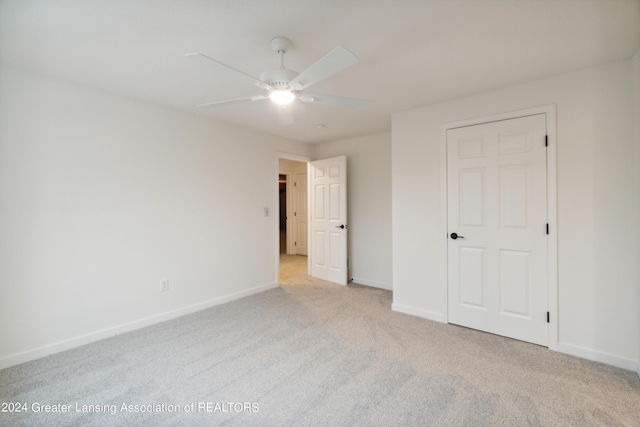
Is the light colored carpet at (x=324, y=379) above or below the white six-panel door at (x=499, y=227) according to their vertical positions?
below

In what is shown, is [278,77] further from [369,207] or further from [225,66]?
[369,207]

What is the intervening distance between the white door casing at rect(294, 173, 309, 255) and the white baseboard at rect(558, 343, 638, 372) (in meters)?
5.22

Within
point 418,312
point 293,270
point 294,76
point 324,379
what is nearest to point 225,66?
point 294,76

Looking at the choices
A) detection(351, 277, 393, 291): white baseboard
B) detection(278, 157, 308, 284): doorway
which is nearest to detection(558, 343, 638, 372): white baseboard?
detection(351, 277, 393, 291): white baseboard

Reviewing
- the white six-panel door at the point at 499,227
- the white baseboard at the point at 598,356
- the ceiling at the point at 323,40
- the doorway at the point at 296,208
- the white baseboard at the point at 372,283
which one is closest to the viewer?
the ceiling at the point at 323,40

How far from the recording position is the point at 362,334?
273 centimetres

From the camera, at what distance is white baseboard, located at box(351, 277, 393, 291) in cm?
421

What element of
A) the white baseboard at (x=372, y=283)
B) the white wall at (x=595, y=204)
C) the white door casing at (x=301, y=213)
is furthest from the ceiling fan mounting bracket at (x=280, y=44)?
the white door casing at (x=301, y=213)

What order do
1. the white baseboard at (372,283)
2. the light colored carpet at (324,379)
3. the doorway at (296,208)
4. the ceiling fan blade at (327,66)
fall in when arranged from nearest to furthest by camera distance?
the ceiling fan blade at (327,66), the light colored carpet at (324,379), the white baseboard at (372,283), the doorway at (296,208)

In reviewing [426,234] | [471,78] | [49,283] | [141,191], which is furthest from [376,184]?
[49,283]

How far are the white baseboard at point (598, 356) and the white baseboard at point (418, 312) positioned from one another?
1.01m

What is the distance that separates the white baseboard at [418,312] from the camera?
3.05 metres

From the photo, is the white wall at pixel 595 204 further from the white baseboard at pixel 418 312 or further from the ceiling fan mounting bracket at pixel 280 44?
the ceiling fan mounting bracket at pixel 280 44

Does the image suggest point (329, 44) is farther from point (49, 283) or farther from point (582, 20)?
point (49, 283)
